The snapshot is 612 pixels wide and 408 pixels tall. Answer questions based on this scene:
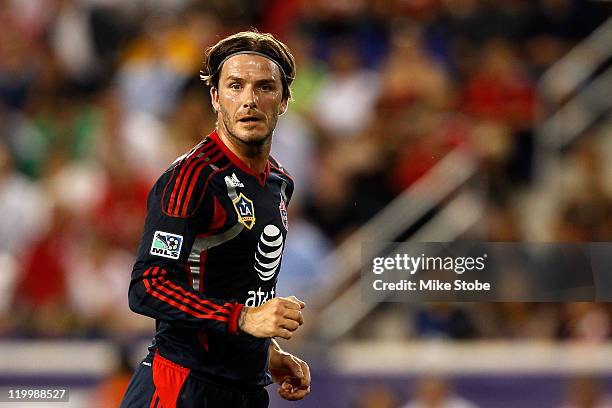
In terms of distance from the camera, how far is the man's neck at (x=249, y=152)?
345cm

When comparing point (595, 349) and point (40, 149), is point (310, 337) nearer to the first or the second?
point (595, 349)

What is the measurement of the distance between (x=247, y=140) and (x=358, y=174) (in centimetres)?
341

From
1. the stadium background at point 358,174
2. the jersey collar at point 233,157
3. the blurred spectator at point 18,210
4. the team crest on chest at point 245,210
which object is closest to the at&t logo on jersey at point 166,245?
the team crest on chest at point 245,210

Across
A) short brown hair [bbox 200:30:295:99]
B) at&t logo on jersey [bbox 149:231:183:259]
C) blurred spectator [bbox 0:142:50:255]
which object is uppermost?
blurred spectator [bbox 0:142:50:255]

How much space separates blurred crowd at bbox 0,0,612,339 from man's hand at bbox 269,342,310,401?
235 cm

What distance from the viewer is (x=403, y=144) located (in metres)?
6.83

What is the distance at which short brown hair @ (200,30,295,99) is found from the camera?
11.3 feet

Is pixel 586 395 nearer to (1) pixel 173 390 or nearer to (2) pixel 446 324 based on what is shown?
(2) pixel 446 324

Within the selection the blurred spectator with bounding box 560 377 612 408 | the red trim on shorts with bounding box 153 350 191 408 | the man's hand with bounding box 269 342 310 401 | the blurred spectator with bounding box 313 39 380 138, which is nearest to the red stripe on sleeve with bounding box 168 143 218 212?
the red trim on shorts with bounding box 153 350 191 408

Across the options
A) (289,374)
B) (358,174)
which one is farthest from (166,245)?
(358,174)

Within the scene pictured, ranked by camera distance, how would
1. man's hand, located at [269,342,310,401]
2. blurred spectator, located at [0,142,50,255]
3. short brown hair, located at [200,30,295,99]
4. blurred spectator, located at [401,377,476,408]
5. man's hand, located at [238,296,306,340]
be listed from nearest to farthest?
man's hand, located at [238,296,306,340]
short brown hair, located at [200,30,295,99]
man's hand, located at [269,342,310,401]
blurred spectator, located at [401,377,476,408]
blurred spectator, located at [0,142,50,255]

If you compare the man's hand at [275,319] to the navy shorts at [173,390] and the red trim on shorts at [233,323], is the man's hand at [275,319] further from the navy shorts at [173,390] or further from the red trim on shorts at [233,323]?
the navy shorts at [173,390]

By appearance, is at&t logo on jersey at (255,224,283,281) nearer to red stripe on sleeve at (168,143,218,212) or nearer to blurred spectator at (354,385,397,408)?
red stripe on sleeve at (168,143,218,212)

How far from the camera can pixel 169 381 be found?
11.1 ft
